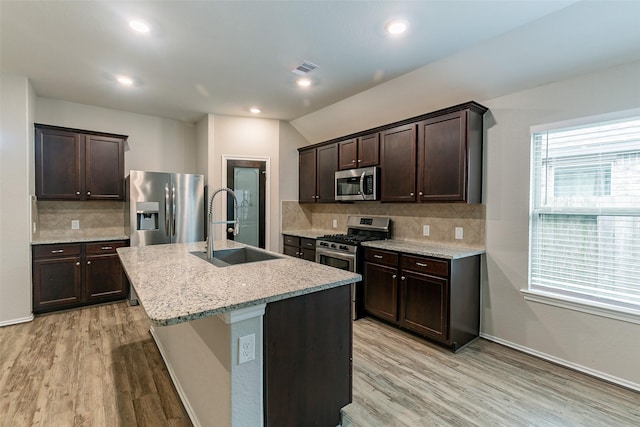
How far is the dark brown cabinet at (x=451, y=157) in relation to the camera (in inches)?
117

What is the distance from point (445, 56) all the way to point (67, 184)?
4.80 m

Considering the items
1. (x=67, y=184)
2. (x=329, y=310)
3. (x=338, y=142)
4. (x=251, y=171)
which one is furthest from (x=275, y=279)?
(x=67, y=184)

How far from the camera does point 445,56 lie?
284 centimetres

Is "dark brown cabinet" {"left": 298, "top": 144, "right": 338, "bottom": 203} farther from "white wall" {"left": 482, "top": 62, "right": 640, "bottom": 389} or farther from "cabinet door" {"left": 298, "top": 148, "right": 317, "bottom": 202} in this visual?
"white wall" {"left": 482, "top": 62, "right": 640, "bottom": 389}

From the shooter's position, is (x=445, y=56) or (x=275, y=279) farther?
(x=445, y=56)

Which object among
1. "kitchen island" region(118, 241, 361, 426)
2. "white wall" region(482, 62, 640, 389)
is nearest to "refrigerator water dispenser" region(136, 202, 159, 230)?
"kitchen island" region(118, 241, 361, 426)

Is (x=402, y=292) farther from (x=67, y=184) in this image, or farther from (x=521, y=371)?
(x=67, y=184)

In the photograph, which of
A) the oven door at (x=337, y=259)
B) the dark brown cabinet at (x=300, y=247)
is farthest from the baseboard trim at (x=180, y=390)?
the dark brown cabinet at (x=300, y=247)

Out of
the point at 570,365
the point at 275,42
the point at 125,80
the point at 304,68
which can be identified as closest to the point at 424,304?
the point at 570,365

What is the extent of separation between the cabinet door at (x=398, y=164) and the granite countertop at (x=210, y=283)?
5.90ft

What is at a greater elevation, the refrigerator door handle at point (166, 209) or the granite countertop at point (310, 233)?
the refrigerator door handle at point (166, 209)

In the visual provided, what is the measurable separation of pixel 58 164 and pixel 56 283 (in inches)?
60.2

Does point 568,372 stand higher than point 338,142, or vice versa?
point 338,142

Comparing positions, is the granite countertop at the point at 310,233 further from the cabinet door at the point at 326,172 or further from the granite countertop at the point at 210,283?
the granite countertop at the point at 210,283
